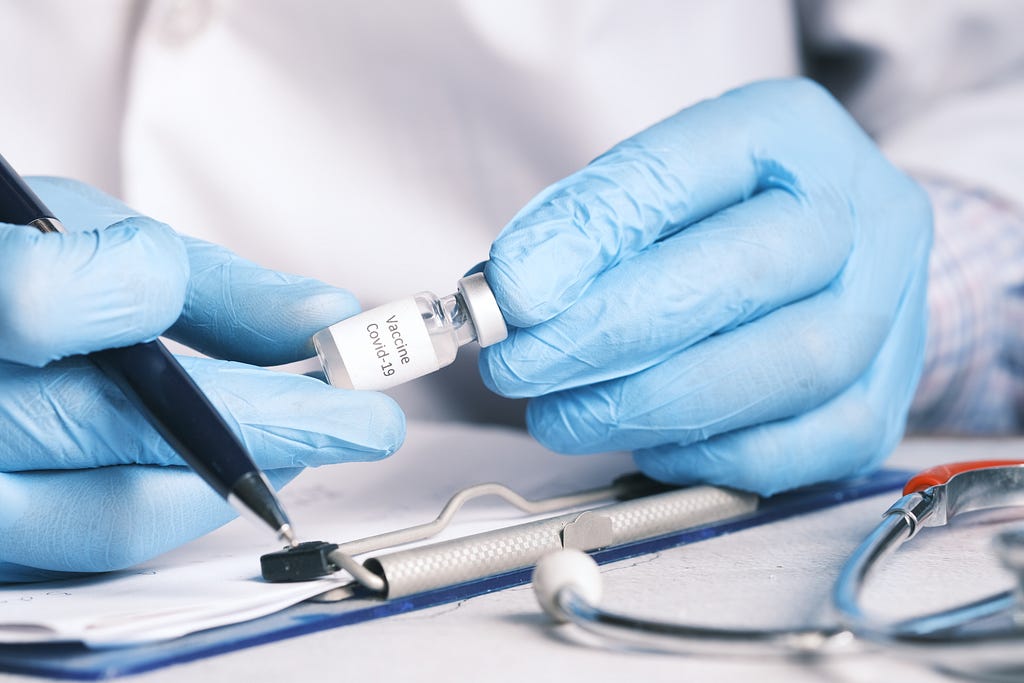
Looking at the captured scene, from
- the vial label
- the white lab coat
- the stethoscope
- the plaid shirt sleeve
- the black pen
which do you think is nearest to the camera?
the stethoscope

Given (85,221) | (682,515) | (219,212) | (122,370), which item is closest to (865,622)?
(682,515)

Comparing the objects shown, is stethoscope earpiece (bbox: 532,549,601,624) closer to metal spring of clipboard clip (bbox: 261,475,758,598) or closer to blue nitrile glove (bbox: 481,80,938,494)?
metal spring of clipboard clip (bbox: 261,475,758,598)

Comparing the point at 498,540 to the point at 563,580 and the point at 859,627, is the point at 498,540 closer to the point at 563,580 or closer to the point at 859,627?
the point at 563,580

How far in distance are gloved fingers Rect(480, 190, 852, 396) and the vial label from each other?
0.21 feet

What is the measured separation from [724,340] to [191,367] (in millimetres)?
330

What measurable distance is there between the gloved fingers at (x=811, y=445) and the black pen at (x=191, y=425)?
0.29 metres

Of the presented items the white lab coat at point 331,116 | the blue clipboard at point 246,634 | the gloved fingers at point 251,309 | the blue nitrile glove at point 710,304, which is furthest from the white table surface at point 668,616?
the white lab coat at point 331,116

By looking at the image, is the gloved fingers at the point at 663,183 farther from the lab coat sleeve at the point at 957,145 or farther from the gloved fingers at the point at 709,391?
the lab coat sleeve at the point at 957,145

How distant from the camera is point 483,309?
57cm

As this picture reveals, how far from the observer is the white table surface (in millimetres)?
365

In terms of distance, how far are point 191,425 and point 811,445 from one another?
409mm

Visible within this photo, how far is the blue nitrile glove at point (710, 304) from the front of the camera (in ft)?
1.98

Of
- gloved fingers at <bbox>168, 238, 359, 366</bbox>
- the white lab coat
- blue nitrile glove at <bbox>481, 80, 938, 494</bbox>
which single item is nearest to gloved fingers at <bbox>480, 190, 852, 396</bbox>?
blue nitrile glove at <bbox>481, 80, 938, 494</bbox>

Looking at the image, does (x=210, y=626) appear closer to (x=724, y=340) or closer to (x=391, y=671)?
(x=391, y=671)
